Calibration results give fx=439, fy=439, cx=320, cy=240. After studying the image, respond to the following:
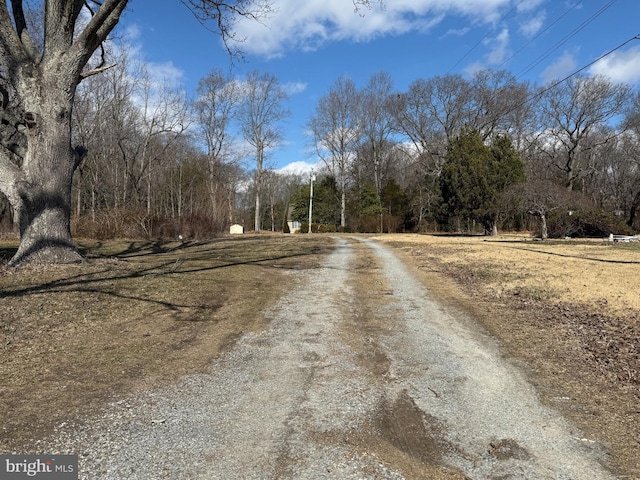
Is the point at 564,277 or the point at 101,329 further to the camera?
the point at 564,277

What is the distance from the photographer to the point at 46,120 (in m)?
9.20

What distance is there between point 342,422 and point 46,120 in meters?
9.18

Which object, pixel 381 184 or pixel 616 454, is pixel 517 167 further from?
pixel 616 454

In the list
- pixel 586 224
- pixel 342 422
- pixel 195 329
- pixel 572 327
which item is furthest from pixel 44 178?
pixel 586 224

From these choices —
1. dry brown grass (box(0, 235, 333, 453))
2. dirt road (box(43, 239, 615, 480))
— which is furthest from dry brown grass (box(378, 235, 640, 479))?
dry brown grass (box(0, 235, 333, 453))

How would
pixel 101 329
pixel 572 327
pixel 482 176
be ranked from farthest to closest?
pixel 482 176 → pixel 572 327 → pixel 101 329

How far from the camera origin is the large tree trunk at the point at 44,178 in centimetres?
901

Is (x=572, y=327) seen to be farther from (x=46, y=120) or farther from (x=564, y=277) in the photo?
(x=46, y=120)

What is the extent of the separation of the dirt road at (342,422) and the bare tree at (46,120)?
20.2ft

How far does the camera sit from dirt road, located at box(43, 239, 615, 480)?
9.05ft

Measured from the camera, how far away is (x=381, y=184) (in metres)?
56.9

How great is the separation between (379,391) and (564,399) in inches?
65.0

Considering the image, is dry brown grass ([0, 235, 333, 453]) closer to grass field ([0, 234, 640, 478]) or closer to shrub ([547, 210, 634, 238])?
grass field ([0, 234, 640, 478])

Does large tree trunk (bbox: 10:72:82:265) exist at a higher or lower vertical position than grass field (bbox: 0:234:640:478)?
higher
